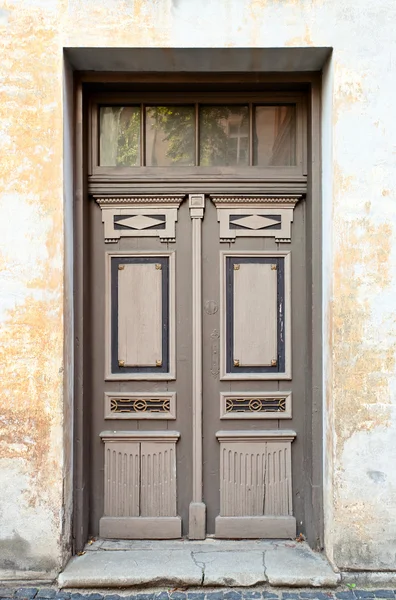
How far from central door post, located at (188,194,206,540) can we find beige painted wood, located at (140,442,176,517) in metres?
0.18

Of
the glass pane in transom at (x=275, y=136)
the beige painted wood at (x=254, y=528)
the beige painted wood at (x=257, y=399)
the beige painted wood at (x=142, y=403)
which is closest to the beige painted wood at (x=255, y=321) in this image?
the beige painted wood at (x=257, y=399)

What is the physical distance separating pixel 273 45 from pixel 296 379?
2577mm

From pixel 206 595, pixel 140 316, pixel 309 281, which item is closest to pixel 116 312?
pixel 140 316

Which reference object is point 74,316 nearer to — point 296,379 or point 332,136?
point 296,379

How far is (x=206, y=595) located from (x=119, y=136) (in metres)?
3.58

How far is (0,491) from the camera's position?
157 inches

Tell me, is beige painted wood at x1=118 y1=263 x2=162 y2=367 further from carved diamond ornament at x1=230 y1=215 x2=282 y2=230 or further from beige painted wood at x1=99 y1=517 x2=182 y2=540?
beige painted wood at x1=99 y1=517 x2=182 y2=540

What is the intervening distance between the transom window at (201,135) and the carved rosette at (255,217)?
324 millimetres

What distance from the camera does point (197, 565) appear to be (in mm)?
4039

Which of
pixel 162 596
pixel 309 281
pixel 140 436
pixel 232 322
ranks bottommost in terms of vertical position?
pixel 162 596

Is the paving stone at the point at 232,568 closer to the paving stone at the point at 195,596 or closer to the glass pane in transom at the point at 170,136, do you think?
the paving stone at the point at 195,596

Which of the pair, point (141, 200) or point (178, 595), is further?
point (141, 200)

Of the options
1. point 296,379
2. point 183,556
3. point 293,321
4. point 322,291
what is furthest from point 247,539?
point 322,291

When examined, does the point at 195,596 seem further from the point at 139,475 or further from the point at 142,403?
the point at 142,403
